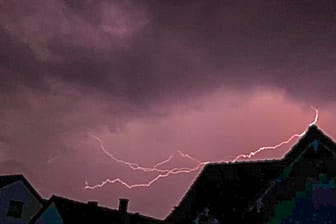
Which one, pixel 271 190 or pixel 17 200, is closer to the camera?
pixel 271 190

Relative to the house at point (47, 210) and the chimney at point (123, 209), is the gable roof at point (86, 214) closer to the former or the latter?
the house at point (47, 210)

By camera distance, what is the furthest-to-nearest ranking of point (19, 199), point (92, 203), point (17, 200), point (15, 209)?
point (19, 199), point (17, 200), point (15, 209), point (92, 203)

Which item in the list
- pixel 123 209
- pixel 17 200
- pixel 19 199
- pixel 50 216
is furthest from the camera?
pixel 19 199

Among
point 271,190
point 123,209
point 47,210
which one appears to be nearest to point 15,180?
point 47,210

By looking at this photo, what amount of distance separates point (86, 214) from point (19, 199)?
8.41 meters

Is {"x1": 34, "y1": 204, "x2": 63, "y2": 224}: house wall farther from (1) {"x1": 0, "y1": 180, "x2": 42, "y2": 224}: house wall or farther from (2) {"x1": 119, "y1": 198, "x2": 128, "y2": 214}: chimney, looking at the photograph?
(2) {"x1": 119, "y1": 198, "x2": 128, "y2": 214}: chimney

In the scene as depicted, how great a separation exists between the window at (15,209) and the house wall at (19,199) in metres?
0.24

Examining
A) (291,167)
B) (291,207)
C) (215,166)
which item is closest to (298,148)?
(291,167)

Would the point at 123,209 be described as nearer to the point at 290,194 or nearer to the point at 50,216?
the point at 50,216

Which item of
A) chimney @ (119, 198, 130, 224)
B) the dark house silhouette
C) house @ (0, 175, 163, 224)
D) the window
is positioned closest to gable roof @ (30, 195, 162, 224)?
house @ (0, 175, 163, 224)

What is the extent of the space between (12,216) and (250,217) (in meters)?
25.8

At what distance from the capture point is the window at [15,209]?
150ft

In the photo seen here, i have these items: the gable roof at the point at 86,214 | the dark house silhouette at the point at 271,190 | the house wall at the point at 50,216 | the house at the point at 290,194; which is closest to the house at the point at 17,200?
the gable roof at the point at 86,214

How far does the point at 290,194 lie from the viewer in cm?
2567
